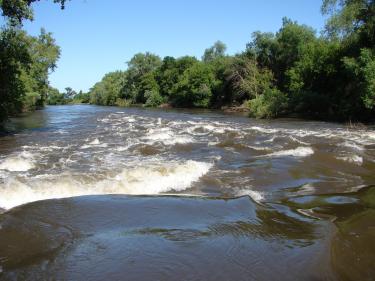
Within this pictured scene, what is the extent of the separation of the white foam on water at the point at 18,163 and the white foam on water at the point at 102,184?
2205mm

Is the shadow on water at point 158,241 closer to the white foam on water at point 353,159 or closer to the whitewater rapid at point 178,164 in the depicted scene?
the whitewater rapid at point 178,164

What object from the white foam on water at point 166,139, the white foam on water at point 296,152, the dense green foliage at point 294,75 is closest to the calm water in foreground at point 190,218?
the white foam on water at point 296,152

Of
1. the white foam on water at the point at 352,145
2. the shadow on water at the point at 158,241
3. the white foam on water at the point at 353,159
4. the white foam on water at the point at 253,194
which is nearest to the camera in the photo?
the shadow on water at the point at 158,241

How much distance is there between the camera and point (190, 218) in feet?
21.6

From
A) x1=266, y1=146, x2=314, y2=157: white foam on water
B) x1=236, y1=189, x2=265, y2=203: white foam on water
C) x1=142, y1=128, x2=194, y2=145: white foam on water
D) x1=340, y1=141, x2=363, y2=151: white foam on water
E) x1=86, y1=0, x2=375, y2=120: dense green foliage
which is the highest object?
x1=86, y1=0, x2=375, y2=120: dense green foliage

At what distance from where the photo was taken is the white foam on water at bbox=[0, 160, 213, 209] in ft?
28.4

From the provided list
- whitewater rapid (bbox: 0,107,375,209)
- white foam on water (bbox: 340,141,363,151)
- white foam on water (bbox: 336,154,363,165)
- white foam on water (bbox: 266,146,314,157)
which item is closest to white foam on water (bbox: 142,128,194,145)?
whitewater rapid (bbox: 0,107,375,209)

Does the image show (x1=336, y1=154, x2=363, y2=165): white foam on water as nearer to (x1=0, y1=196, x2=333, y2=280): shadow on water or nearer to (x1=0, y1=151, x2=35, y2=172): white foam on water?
(x1=0, y1=196, x2=333, y2=280): shadow on water

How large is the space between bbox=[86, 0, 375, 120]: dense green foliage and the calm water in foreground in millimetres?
16212

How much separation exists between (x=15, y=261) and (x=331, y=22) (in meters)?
35.0

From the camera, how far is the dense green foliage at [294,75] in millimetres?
27967

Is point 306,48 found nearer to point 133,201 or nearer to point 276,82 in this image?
point 276,82

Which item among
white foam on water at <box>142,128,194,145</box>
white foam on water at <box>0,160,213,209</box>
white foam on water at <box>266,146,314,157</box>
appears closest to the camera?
white foam on water at <box>0,160,213,209</box>

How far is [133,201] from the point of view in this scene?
761 cm
